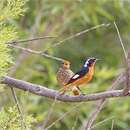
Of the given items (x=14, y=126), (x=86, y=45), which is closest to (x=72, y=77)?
(x=14, y=126)

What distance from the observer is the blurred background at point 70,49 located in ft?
15.1

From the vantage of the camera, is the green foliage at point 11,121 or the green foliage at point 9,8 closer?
the green foliage at point 9,8

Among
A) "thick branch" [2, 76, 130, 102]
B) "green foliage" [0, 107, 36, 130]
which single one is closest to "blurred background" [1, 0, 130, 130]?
"thick branch" [2, 76, 130, 102]

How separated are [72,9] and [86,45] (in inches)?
70.9

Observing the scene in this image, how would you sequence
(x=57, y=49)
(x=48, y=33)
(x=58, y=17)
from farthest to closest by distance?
(x=57, y=49), (x=58, y=17), (x=48, y=33)

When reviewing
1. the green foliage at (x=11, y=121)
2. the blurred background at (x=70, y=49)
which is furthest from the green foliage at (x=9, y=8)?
the blurred background at (x=70, y=49)

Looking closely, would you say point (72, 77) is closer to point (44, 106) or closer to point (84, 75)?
point (84, 75)

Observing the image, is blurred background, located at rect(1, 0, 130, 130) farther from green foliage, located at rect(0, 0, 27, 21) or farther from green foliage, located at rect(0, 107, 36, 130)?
green foliage, located at rect(0, 0, 27, 21)

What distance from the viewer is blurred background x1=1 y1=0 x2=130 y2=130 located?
4.62m

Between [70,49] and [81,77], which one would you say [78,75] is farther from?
[70,49]

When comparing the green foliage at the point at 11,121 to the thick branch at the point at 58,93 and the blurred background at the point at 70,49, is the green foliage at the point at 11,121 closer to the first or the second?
the thick branch at the point at 58,93

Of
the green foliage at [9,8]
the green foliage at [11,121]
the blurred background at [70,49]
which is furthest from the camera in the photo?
the blurred background at [70,49]

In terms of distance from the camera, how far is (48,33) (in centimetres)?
453

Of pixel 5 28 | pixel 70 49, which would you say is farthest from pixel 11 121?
pixel 70 49
